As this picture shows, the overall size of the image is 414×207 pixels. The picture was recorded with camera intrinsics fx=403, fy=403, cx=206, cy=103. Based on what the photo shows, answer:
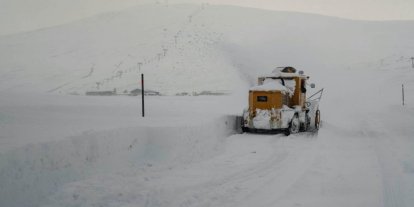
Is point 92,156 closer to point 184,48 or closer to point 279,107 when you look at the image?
point 279,107

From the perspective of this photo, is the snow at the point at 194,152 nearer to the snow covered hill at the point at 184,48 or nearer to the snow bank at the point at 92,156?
the snow bank at the point at 92,156

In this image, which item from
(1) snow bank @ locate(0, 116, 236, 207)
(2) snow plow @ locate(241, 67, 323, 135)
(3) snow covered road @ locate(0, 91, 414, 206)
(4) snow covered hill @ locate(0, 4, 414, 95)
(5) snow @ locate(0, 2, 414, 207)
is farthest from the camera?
(4) snow covered hill @ locate(0, 4, 414, 95)

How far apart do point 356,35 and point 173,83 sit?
4096cm

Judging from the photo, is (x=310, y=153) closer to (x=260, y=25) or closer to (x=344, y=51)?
(x=344, y=51)

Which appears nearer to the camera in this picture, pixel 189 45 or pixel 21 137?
pixel 21 137

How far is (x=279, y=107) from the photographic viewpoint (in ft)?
51.0

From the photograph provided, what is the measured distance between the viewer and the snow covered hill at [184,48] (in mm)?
36656

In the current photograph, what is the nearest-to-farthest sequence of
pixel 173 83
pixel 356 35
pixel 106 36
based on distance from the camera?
pixel 173 83, pixel 106 36, pixel 356 35

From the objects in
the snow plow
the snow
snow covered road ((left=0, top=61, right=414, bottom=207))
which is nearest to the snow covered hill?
the snow

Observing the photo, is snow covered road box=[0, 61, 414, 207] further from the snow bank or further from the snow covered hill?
the snow covered hill

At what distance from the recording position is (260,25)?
64438 millimetres

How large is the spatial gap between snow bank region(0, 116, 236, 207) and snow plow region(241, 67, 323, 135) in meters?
2.88

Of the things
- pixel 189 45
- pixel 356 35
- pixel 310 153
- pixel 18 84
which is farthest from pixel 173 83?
pixel 356 35

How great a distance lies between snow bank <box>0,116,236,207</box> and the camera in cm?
590
